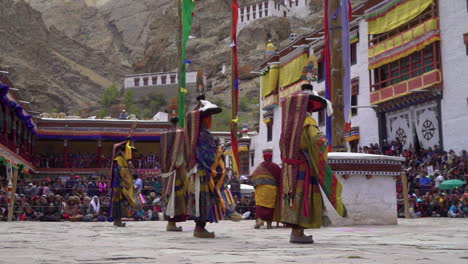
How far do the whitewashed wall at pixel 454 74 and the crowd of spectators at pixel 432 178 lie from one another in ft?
2.44

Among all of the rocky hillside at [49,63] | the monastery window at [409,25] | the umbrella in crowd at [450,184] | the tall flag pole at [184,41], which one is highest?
the rocky hillside at [49,63]

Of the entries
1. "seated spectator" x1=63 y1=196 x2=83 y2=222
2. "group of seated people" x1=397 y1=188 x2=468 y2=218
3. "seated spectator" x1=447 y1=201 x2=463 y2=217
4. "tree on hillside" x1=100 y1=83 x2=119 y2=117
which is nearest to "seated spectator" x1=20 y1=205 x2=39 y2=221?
"seated spectator" x1=63 y1=196 x2=83 y2=222

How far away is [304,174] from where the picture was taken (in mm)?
6465

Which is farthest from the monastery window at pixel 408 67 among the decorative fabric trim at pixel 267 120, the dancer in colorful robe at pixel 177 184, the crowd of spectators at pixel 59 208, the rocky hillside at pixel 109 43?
the rocky hillside at pixel 109 43

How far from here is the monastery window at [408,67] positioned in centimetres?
2448

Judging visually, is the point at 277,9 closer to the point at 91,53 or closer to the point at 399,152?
the point at 91,53

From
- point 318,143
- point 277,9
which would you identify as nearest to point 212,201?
point 318,143

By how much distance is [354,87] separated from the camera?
1196 inches

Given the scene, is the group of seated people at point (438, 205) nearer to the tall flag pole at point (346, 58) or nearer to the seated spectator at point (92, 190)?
the tall flag pole at point (346, 58)

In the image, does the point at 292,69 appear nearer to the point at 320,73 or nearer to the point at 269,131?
the point at 320,73

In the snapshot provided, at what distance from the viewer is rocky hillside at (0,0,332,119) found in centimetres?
7850

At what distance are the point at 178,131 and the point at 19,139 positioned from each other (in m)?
22.6

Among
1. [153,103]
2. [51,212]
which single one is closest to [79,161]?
[51,212]

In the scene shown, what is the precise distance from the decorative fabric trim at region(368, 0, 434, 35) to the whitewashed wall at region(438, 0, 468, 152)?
32.9 inches
